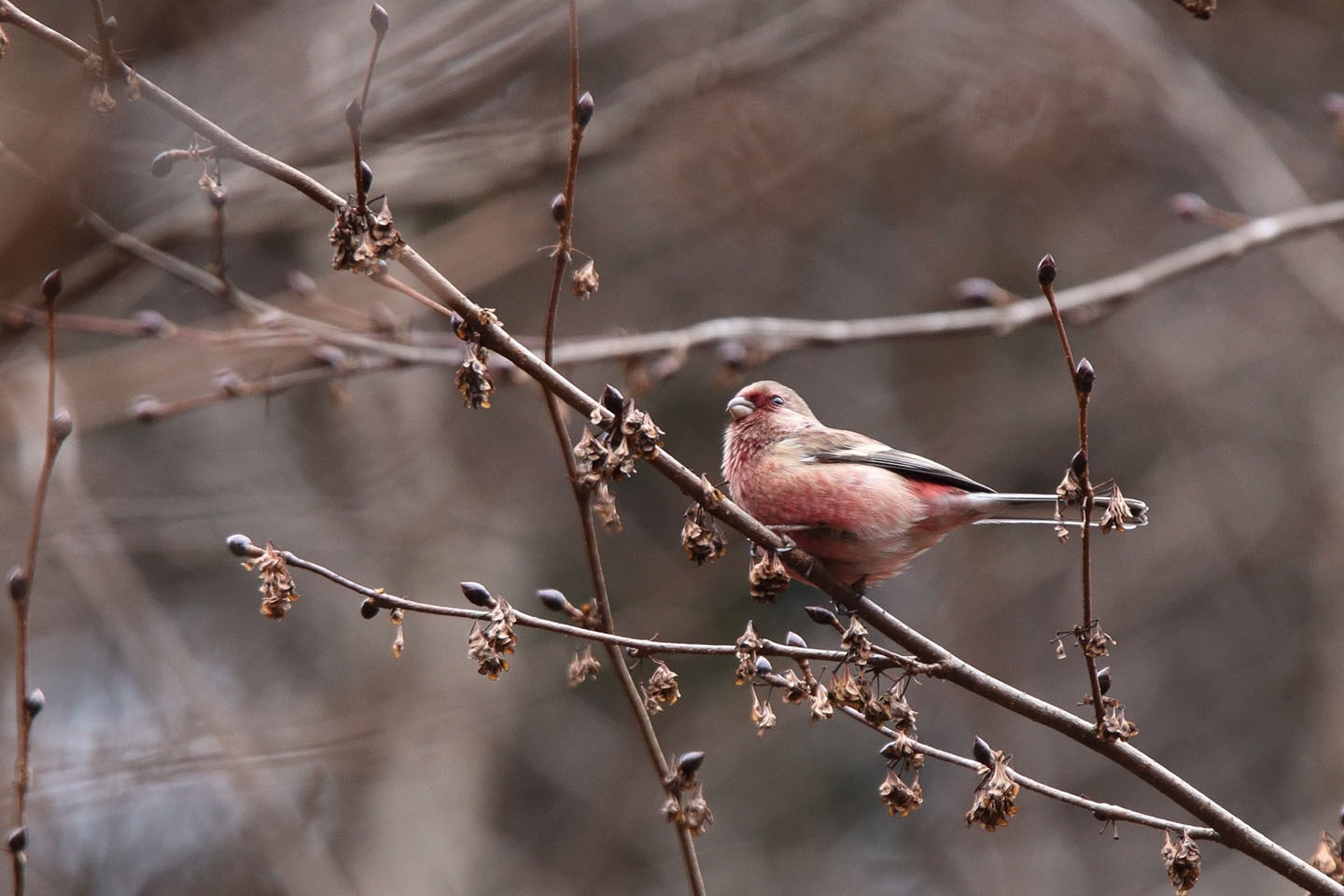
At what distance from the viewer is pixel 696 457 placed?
11461 mm

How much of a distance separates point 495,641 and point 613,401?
0.58 metres

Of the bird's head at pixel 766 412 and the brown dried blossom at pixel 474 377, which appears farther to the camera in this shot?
the bird's head at pixel 766 412

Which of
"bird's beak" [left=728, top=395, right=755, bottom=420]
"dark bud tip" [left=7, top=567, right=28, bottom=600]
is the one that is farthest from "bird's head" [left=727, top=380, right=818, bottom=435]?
"dark bud tip" [left=7, top=567, right=28, bottom=600]

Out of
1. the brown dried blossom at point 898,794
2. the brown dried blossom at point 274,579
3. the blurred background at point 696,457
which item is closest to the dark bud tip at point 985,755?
the brown dried blossom at point 898,794

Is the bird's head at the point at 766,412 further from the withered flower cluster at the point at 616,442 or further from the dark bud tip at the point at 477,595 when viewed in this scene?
the dark bud tip at the point at 477,595

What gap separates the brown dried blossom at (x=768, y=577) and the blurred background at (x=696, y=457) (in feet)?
10.7

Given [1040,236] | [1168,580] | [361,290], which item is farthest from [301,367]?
[1168,580]

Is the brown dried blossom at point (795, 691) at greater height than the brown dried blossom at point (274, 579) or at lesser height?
lesser

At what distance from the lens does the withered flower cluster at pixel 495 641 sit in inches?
104

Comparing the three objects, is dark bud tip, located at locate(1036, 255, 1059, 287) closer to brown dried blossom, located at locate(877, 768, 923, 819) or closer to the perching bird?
brown dried blossom, located at locate(877, 768, 923, 819)

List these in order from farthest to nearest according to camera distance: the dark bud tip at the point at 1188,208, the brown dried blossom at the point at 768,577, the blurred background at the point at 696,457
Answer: the blurred background at the point at 696,457 < the dark bud tip at the point at 1188,208 < the brown dried blossom at the point at 768,577

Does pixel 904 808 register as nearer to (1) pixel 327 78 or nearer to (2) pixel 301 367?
(1) pixel 327 78

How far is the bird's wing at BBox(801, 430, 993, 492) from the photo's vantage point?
453cm

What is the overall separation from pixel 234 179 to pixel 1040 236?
24.9 feet
